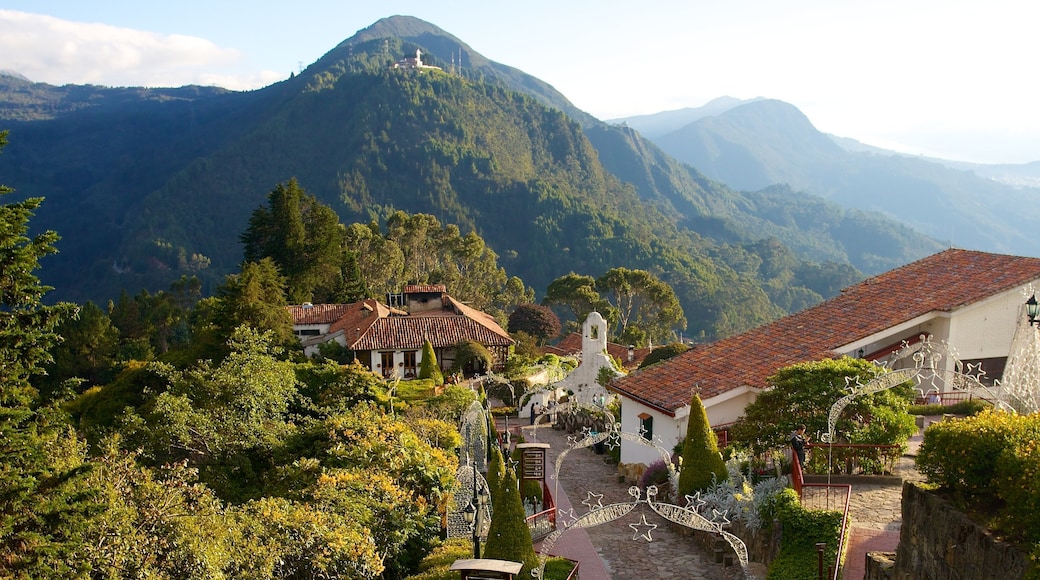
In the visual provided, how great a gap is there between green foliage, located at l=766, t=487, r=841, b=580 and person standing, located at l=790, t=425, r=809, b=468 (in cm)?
122

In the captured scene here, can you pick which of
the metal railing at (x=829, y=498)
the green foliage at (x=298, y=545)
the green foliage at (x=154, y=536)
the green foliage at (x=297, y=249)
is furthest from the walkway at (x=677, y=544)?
the green foliage at (x=297, y=249)

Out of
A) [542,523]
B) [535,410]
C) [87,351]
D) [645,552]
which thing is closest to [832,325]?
[645,552]

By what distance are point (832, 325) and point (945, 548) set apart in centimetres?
1285

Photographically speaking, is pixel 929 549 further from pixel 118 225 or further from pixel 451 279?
pixel 118 225

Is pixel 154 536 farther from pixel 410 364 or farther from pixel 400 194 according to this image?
pixel 400 194

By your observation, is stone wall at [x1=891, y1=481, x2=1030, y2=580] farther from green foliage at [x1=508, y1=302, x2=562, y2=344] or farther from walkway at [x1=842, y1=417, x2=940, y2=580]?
green foliage at [x1=508, y1=302, x2=562, y2=344]

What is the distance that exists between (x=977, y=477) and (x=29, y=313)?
13.3 m

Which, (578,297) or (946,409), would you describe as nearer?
(946,409)

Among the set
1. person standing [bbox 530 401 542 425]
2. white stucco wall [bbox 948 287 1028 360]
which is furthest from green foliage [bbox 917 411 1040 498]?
person standing [bbox 530 401 542 425]

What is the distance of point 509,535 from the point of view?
11625mm

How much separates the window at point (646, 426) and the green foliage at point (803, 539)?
Answer: 8.25m

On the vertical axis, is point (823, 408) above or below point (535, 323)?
above

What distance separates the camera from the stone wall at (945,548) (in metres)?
6.78

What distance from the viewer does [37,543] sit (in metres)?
9.94
